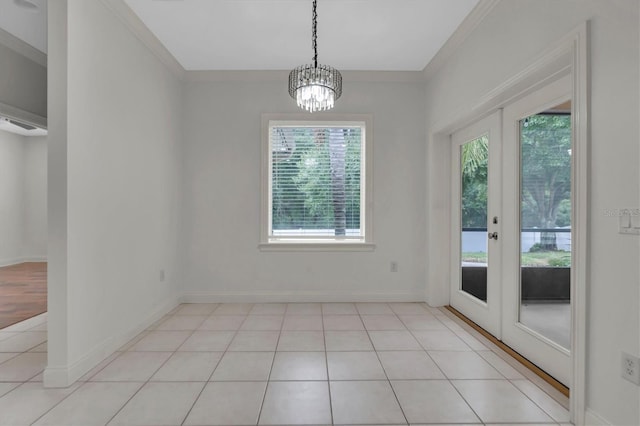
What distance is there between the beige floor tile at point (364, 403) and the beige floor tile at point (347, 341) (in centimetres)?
53

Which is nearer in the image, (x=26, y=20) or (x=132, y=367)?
(x=132, y=367)

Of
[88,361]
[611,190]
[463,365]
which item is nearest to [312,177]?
[463,365]

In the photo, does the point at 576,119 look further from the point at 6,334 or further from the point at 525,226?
the point at 6,334

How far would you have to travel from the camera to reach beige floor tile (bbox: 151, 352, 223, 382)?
7.06ft

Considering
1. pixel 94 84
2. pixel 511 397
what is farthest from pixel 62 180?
pixel 511 397

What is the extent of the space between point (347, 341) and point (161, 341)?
167 centimetres

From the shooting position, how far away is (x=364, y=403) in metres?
1.87

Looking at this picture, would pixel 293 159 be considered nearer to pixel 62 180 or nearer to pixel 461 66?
pixel 461 66

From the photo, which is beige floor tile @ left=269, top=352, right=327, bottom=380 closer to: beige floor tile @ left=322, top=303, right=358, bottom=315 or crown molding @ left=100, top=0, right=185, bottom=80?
beige floor tile @ left=322, top=303, right=358, bottom=315

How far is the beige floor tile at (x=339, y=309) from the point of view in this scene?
139 inches

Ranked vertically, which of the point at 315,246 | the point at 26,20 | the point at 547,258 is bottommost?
the point at 315,246

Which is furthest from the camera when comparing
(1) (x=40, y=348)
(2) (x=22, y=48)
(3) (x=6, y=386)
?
(2) (x=22, y=48)

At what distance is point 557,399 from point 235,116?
13.2ft

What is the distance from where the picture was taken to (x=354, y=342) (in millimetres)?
2746
